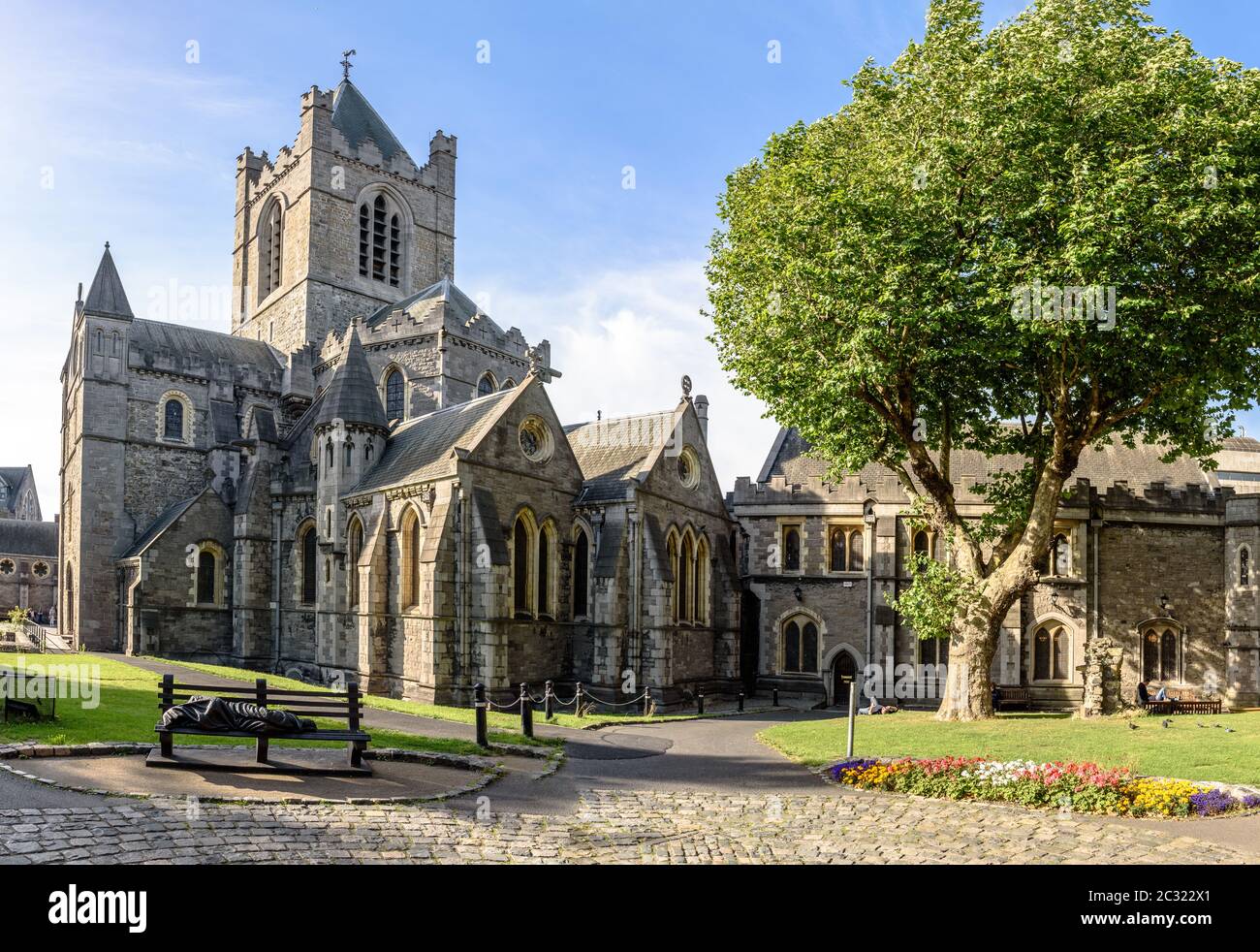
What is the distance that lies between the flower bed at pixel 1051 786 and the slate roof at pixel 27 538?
7174cm

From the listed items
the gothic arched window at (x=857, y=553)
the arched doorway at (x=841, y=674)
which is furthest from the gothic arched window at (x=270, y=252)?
the arched doorway at (x=841, y=674)

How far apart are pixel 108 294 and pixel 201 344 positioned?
5.35 meters

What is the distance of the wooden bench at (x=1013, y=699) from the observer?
1121 inches

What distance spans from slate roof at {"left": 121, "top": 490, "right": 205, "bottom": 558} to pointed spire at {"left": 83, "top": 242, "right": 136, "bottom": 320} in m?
8.56

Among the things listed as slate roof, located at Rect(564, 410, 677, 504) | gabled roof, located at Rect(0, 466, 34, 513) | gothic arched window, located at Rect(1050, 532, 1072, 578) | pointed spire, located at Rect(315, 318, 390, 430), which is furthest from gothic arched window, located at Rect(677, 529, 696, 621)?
gabled roof, located at Rect(0, 466, 34, 513)

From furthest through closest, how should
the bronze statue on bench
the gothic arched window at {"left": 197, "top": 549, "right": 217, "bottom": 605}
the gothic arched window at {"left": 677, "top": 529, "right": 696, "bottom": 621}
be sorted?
the gothic arched window at {"left": 197, "top": 549, "right": 217, "bottom": 605} → the gothic arched window at {"left": 677, "top": 529, "right": 696, "bottom": 621} → the bronze statue on bench

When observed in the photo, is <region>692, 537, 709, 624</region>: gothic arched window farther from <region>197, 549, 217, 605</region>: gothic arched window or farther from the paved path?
<region>197, 549, 217, 605</region>: gothic arched window

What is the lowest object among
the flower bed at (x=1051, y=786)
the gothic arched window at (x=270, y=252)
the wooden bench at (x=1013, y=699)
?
the wooden bench at (x=1013, y=699)

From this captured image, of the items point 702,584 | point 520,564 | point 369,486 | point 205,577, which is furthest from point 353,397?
point 702,584

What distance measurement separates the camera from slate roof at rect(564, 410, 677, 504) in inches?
1177

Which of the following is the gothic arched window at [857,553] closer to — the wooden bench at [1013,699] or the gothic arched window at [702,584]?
the gothic arched window at [702,584]

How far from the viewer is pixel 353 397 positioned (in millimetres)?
32188

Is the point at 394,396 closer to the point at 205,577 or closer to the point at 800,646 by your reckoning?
the point at 205,577

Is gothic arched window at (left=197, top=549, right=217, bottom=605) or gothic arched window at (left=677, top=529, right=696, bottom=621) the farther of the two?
gothic arched window at (left=197, top=549, right=217, bottom=605)
